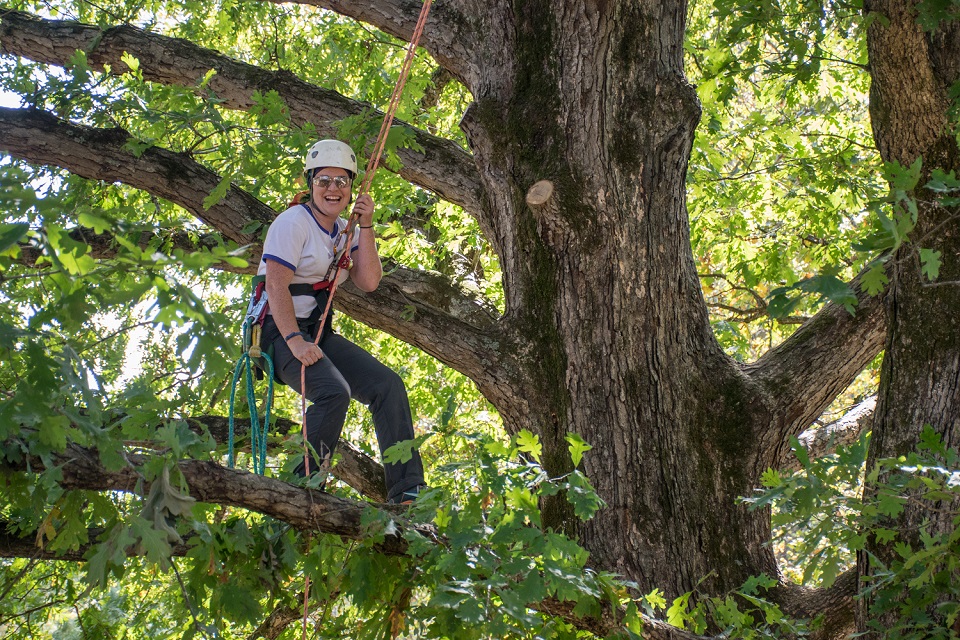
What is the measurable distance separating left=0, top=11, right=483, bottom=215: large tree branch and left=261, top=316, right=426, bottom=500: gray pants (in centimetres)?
123

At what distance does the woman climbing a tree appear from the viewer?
13.3ft

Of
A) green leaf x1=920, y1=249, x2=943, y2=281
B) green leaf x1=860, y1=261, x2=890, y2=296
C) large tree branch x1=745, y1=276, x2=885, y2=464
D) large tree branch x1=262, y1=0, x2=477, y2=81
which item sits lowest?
green leaf x1=860, y1=261, x2=890, y2=296

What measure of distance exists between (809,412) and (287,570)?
230 centimetres

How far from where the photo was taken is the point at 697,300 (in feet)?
13.6

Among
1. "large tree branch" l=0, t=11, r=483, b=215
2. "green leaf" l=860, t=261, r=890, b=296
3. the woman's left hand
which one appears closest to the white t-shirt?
the woman's left hand

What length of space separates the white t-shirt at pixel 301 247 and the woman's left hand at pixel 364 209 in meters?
Answer: 0.10

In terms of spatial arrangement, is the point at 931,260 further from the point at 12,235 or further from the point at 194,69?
the point at 194,69

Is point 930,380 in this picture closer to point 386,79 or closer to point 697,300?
point 697,300

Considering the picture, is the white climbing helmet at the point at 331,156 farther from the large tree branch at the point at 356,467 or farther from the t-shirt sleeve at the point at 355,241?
the large tree branch at the point at 356,467

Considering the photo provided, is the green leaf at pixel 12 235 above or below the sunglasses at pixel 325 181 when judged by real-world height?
below

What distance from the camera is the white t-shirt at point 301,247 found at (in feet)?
13.5

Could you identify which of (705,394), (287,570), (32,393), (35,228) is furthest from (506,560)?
(705,394)

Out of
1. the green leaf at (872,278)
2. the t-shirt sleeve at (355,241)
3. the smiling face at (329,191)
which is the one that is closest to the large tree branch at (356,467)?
the t-shirt sleeve at (355,241)

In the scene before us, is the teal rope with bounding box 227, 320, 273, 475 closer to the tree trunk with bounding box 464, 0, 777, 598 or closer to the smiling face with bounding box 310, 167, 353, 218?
the smiling face with bounding box 310, 167, 353, 218
